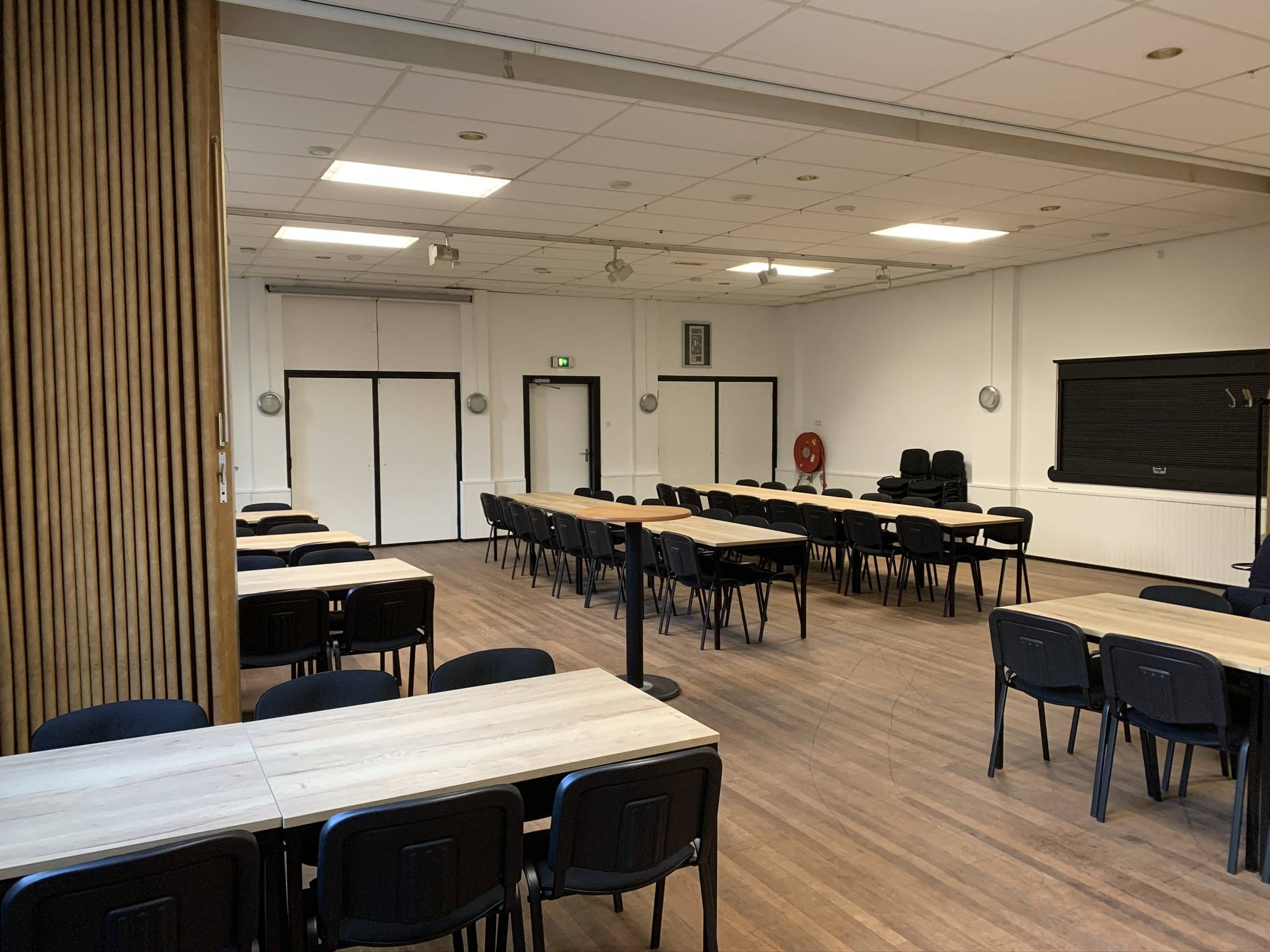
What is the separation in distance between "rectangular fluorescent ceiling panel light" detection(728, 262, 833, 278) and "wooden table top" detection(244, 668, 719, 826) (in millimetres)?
8008

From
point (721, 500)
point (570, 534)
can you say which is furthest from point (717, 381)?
point (570, 534)

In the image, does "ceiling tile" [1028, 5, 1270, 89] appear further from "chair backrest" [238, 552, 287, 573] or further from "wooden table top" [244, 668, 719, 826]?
"chair backrest" [238, 552, 287, 573]

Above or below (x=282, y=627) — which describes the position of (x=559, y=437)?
above

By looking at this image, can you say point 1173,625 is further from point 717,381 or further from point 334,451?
point 717,381

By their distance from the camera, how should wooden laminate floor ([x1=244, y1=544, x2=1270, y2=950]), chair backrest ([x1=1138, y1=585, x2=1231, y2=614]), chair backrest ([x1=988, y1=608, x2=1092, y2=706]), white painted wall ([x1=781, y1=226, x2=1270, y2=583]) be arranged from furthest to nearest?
white painted wall ([x1=781, y1=226, x2=1270, y2=583]), chair backrest ([x1=1138, y1=585, x2=1231, y2=614]), chair backrest ([x1=988, y1=608, x2=1092, y2=706]), wooden laminate floor ([x1=244, y1=544, x2=1270, y2=950])

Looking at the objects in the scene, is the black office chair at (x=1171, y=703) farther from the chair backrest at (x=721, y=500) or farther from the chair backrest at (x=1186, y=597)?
the chair backrest at (x=721, y=500)

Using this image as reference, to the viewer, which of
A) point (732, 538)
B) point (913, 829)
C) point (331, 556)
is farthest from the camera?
point (732, 538)

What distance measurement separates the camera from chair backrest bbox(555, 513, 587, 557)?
815 centimetres

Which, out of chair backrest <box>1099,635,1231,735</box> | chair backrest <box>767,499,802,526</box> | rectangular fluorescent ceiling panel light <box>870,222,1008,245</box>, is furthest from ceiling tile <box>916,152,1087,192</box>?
chair backrest <box>1099,635,1231,735</box>

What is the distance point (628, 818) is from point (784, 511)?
702 centimetres

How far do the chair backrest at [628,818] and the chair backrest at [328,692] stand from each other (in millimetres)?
1017

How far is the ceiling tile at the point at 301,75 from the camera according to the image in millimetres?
4227

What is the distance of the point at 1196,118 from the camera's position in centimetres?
538

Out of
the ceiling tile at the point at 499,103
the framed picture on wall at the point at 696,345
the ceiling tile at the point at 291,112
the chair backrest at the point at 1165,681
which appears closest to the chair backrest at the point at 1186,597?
the chair backrest at the point at 1165,681
